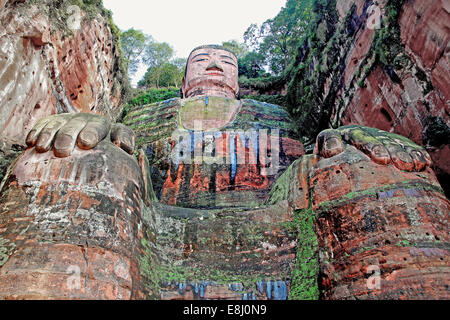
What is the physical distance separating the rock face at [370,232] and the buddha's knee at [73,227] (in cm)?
160

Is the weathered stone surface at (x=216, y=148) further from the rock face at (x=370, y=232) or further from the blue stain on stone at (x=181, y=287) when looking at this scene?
the blue stain on stone at (x=181, y=287)

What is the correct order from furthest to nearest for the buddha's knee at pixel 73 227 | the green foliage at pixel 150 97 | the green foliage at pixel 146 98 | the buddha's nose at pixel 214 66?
the green foliage at pixel 150 97 < the green foliage at pixel 146 98 < the buddha's nose at pixel 214 66 < the buddha's knee at pixel 73 227

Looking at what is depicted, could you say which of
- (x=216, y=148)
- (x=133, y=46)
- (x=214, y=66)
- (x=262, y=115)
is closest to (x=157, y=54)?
(x=133, y=46)

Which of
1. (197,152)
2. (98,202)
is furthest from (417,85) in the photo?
(98,202)

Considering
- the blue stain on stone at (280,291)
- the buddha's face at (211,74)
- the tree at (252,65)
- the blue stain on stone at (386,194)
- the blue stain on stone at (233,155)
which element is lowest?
the blue stain on stone at (280,291)

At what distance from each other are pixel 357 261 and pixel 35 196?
2725 mm

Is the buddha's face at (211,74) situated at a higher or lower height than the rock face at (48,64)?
higher

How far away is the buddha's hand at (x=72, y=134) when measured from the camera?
3.74 m

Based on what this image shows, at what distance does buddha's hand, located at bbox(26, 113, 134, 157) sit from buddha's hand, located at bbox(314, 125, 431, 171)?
205 cm

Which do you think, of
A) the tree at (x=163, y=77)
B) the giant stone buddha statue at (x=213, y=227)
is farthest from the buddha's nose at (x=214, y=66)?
the tree at (x=163, y=77)

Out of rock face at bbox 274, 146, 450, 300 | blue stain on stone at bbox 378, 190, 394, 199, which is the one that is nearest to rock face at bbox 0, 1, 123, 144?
rock face at bbox 274, 146, 450, 300

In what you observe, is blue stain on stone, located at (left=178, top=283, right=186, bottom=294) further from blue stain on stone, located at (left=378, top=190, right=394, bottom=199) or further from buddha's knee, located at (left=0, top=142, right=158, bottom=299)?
blue stain on stone, located at (left=378, top=190, right=394, bottom=199)

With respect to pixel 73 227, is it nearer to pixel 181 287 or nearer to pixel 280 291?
pixel 181 287

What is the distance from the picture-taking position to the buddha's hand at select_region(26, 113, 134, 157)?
12.3 feet
